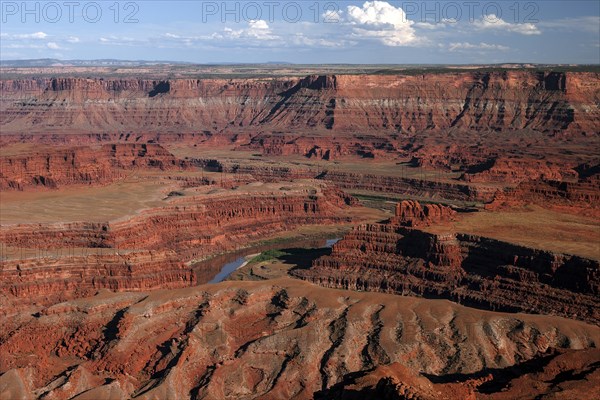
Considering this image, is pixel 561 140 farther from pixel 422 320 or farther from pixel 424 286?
pixel 422 320

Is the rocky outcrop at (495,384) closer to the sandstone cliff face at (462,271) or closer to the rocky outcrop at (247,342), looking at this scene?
the rocky outcrop at (247,342)

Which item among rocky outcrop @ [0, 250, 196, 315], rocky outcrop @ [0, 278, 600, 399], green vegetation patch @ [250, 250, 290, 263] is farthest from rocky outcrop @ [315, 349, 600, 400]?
green vegetation patch @ [250, 250, 290, 263]

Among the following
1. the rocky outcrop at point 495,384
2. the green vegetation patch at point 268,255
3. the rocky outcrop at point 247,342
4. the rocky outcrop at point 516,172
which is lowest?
the green vegetation patch at point 268,255

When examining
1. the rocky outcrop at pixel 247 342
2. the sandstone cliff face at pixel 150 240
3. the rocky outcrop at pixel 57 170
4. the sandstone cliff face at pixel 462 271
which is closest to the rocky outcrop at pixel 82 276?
the sandstone cliff face at pixel 150 240

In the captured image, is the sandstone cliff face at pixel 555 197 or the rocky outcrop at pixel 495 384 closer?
the rocky outcrop at pixel 495 384

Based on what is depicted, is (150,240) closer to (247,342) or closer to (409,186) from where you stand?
(247,342)

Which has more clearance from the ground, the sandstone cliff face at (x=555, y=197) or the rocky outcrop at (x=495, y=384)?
the sandstone cliff face at (x=555, y=197)

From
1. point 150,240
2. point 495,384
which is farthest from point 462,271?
point 150,240
